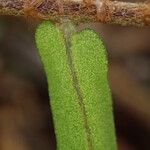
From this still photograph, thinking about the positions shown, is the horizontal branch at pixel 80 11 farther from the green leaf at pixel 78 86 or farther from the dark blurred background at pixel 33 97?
the dark blurred background at pixel 33 97

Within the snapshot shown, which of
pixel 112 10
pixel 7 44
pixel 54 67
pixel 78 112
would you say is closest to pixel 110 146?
pixel 78 112

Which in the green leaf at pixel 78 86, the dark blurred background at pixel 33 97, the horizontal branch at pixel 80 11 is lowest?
the dark blurred background at pixel 33 97

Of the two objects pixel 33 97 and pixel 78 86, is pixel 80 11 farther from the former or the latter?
pixel 33 97

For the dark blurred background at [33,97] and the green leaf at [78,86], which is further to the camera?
the dark blurred background at [33,97]

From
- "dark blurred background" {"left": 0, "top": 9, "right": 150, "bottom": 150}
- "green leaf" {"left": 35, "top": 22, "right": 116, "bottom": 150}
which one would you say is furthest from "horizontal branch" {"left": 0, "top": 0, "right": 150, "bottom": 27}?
"dark blurred background" {"left": 0, "top": 9, "right": 150, "bottom": 150}

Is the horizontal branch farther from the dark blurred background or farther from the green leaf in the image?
the dark blurred background

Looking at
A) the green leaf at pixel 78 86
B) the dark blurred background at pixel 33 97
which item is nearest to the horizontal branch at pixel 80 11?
the green leaf at pixel 78 86
